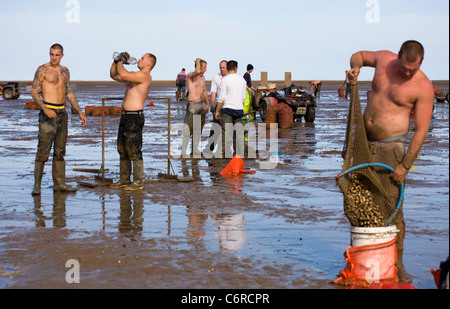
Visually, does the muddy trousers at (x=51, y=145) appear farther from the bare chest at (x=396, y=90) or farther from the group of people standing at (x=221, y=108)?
the bare chest at (x=396, y=90)

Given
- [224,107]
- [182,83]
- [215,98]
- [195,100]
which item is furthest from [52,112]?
[182,83]

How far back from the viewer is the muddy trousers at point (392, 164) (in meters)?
6.54

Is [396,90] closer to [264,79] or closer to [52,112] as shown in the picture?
[52,112]

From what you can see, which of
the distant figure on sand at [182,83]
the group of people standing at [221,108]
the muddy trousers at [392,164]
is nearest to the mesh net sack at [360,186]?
the muddy trousers at [392,164]

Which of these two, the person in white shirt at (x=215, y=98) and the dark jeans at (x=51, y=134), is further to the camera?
the person in white shirt at (x=215, y=98)

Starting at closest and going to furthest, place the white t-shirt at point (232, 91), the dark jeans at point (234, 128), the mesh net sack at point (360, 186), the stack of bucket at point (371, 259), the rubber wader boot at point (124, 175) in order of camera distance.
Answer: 1. the stack of bucket at point (371, 259)
2. the mesh net sack at point (360, 186)
3. the rubber wader boot at point (124, 175)
4. the white t-shirt at point (232, 91)
5. the dark jeans at point (234, 128)

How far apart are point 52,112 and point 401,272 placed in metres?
5.91

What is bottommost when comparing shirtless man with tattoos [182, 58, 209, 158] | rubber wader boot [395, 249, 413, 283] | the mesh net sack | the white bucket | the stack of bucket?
rubber wader boot [395, 249, 413, 283]

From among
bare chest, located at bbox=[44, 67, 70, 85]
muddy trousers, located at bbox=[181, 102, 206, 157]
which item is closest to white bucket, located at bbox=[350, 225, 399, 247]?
bare chest, located at bbox=[44, 67, 70, 85]

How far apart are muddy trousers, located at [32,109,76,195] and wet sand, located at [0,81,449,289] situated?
24 centimetres

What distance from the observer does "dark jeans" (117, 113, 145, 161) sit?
1092 cm

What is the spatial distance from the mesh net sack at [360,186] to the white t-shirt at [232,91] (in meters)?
8.01

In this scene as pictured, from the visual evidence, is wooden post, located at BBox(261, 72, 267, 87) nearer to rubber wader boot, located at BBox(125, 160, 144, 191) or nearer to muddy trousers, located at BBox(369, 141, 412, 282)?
rubber wader boot, located at BBox(125, 160, 144, 191)
